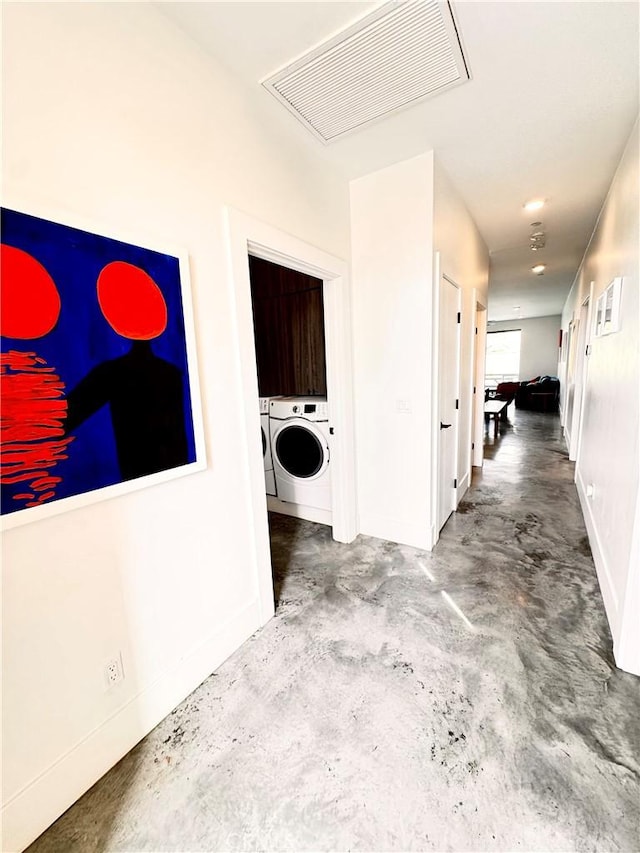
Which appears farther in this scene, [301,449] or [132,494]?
[301,449]

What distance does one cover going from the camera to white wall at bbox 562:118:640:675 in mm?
1566

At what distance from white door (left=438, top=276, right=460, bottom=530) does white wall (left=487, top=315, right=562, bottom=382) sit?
9418 millimetres

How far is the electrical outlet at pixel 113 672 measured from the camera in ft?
4.00

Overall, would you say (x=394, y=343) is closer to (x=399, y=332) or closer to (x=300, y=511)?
(x=399, y=332)

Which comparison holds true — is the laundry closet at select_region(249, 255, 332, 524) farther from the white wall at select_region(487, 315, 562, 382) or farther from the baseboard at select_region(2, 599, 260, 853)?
the white wall at select_region(487, 315, 562, 382)

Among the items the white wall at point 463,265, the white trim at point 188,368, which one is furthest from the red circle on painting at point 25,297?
the white wall at point 463,265

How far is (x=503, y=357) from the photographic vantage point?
38.6 ft

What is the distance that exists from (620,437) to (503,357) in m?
11.1

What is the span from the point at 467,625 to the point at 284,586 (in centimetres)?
106

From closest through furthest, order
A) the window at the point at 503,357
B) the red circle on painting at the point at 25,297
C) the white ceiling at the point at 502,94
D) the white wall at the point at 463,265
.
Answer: the red circle on painting at the point at 25,297, the white ceiling at the point at 502,94, the white wall at the point at 463,265, the window at the point at 503,357

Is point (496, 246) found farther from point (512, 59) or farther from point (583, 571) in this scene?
point (583, 571)

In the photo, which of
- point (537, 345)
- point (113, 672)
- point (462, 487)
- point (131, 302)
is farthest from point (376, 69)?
point (537, 345)

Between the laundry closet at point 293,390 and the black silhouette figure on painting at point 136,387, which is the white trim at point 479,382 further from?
the black silhouette figure on painting at point 136,387

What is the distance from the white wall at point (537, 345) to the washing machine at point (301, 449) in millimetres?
10346
